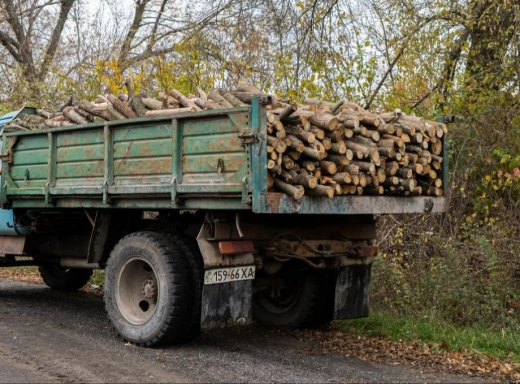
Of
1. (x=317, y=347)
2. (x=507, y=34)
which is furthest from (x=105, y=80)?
(x=317, y=347)

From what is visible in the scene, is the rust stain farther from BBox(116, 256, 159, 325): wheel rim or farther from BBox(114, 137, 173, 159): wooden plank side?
BBox(116, 256, 159, 325): wheel rim

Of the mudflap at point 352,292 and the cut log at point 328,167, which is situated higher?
the cut log at point 328,167

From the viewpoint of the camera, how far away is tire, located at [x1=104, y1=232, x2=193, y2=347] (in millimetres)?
6488

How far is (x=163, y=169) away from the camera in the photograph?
258 inches

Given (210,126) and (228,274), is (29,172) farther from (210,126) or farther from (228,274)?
(228,274)

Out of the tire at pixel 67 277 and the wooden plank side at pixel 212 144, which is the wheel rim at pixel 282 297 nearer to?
the wooden plank side at pixel 212 144

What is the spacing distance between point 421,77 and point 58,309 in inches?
259

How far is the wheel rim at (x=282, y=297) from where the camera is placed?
7945 millimetres

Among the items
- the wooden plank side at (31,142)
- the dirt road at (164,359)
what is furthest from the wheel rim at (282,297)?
the wooden plank side at (31,142)

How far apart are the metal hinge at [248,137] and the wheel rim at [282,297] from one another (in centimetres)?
248

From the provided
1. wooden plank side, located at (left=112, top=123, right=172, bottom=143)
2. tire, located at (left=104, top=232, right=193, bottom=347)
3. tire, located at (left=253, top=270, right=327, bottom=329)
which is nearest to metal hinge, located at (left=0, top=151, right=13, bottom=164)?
wooden plank side, located at (left=112, top=123, right=172, bottom=143)

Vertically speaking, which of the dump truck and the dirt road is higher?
the dump truck

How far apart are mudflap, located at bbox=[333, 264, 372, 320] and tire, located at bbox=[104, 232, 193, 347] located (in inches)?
64.6

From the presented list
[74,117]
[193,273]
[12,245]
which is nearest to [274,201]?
[193,273]
